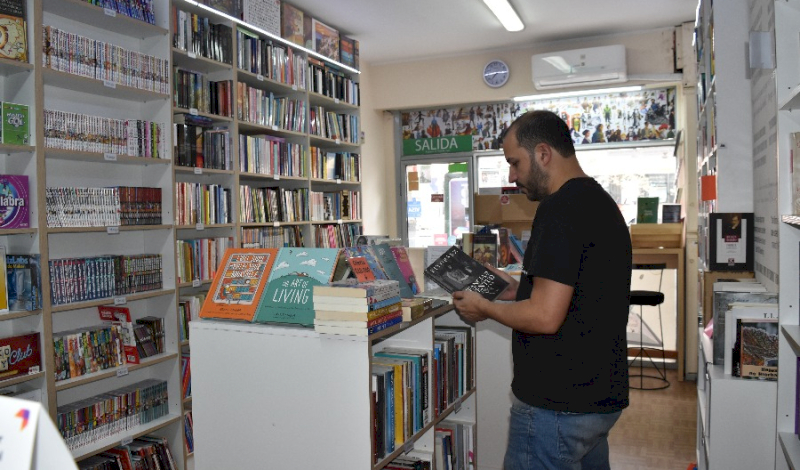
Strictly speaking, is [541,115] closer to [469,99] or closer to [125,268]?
[125,268]

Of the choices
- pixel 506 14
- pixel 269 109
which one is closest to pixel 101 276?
pixel 269 109

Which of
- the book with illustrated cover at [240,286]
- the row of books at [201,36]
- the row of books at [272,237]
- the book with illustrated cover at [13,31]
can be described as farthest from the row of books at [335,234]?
the book with illustrated cover at [240,286]

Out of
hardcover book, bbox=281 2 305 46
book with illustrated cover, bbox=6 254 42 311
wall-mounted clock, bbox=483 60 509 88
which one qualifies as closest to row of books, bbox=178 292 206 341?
book with illustrated cover, bbox=6 254 42 311

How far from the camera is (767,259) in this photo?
104 inches

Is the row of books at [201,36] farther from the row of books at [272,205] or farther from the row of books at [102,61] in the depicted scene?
the row of books at [272,205]

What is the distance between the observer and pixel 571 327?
177cm

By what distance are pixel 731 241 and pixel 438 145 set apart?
470cm

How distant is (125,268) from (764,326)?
3125 millimetres

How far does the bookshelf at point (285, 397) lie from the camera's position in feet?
6.48

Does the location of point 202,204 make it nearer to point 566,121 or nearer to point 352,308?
point 352,308

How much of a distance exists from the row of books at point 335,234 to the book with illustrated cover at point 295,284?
10.1 ft

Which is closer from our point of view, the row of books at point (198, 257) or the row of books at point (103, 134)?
the row of books at point (103, 134)

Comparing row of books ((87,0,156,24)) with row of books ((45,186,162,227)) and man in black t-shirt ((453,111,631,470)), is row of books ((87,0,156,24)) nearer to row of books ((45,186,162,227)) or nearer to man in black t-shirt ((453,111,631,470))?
row of books ((45,186,162,227))

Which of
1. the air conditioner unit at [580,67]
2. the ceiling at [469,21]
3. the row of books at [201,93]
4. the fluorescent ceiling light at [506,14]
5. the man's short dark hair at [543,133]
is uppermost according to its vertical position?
the ceiling at [469,21]
